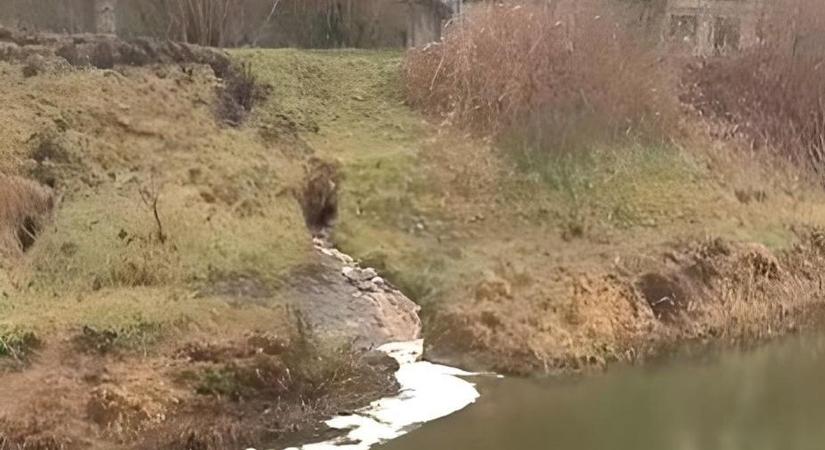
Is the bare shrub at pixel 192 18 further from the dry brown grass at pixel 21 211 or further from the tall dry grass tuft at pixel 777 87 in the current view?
the tall dry grass tuft at pixel 777 87

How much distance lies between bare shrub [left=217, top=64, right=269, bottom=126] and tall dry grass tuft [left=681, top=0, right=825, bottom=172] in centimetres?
819

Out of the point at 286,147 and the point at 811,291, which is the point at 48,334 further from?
Result: the point at 811,291

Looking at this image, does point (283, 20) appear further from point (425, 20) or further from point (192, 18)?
point (425, 20)

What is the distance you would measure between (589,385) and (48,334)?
616cm

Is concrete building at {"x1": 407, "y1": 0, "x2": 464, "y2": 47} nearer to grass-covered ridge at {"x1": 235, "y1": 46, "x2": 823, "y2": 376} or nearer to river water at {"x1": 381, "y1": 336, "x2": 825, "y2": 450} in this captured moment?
grass-covered ridge at {"x1": 235, "y1": 46, "x2": 823, "y2": 376}

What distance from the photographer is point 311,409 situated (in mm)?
10930

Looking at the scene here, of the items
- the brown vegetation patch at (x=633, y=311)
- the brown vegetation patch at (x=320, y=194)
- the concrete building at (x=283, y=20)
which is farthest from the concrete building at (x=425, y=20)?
the brown vegetation patch at (x=633, y=311)

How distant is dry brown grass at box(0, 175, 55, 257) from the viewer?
12.6 metres

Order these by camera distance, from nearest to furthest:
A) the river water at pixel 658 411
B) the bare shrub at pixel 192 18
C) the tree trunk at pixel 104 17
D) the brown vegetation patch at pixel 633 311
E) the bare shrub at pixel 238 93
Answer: the river water at pixel 658 411 → the brown vegetation patch at pixel 633 311 → the bare shrub at pixel 238 93 → the tree trunk at pixel 104 17 → the bare shrub at pixel 192 18

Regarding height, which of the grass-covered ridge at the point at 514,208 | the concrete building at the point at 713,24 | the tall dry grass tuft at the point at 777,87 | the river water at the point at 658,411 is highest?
the concrete building at the point at 713,24

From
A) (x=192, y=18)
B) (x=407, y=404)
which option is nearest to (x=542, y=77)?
(x=192, y=18)

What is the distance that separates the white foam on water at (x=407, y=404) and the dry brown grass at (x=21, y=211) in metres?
4.61

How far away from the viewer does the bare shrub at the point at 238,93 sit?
53.8 ft

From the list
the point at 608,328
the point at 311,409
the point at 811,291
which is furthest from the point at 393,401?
the point at 811,291
